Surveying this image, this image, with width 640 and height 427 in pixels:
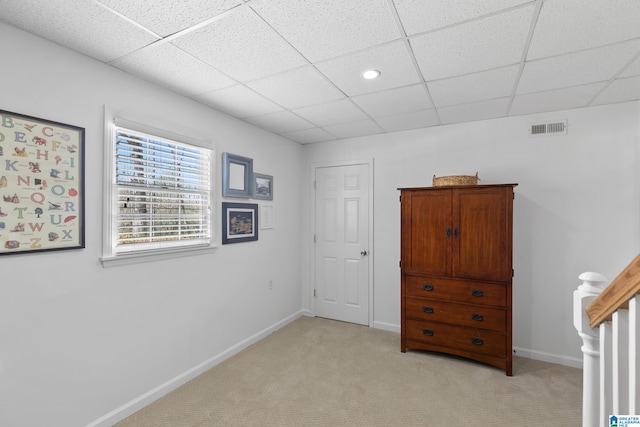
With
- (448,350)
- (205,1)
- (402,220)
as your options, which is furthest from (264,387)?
(205,1)

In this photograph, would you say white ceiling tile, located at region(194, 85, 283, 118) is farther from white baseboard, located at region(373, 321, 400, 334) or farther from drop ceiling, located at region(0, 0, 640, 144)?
white baseboard, located at region(373, 321, 400, 334)

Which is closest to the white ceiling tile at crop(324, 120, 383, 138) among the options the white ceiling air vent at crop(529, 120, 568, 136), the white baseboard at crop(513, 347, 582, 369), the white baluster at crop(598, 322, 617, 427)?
the white ceiling air vent at crop(529, 120, 568, 136)

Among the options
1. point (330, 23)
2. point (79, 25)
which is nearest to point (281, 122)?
point (330, 23)

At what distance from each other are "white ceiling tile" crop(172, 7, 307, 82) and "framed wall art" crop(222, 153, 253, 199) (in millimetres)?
994

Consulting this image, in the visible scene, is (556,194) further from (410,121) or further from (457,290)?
(410,121)

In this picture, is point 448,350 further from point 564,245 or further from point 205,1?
point 205,1

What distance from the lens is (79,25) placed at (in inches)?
62.6

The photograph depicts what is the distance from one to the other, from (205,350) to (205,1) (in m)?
2.72

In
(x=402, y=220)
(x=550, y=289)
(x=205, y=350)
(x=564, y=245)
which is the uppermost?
(x=402, y=220)

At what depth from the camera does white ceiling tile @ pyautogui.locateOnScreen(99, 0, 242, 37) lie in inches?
55.9

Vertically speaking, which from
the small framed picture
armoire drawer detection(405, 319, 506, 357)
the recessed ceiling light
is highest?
the recessed ceiling light

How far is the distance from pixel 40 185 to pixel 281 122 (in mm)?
2168

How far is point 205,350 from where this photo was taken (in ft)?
8.94

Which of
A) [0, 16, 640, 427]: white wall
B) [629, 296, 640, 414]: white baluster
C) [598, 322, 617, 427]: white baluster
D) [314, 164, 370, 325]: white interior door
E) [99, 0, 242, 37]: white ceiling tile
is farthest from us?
[314, 164, 370, 325]: white interior door
